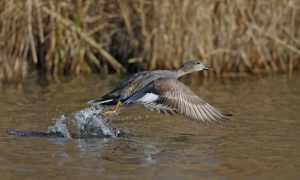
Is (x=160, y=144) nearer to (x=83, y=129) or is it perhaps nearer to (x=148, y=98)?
(x=148, y=98)

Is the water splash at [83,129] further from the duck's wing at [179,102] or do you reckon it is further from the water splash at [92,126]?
the duck's wing at [179,102]

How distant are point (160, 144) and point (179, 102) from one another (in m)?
0.46

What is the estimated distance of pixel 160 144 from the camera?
22.9 feet

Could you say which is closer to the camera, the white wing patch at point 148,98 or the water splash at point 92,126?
the white wing patch at point 148,98

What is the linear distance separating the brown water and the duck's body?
273 millimetres

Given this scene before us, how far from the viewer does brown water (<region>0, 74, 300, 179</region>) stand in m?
5.95

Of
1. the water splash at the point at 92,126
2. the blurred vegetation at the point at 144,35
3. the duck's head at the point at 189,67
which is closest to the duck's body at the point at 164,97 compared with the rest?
the water splash at the point at 92,126

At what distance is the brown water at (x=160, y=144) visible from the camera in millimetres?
5953

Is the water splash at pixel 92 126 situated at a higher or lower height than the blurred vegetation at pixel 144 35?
lower

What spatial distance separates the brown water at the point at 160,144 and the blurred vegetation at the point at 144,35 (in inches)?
42.2

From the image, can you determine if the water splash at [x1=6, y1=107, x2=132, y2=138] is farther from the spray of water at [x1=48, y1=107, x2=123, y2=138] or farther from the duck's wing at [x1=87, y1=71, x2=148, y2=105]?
the duck's wing at [x1=87, y1=71, x2=148, y2=105]

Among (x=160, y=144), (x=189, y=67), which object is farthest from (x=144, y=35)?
(x=160, y=144)

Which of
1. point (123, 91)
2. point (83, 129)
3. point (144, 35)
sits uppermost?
point (144, 35)

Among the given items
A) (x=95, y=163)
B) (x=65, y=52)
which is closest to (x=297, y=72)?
(x=65, y=52)
